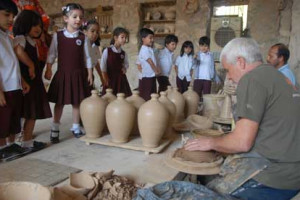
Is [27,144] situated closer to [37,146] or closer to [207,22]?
[37,146]

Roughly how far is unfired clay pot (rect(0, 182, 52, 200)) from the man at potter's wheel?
1011mm

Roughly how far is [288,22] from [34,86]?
17.0 ft

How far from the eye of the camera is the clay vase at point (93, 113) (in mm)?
2416

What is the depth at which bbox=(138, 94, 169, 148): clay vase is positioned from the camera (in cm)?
221

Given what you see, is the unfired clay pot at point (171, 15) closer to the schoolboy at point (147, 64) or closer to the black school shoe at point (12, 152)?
the schoolboy at point (147, 64)

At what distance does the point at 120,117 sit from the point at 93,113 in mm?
283

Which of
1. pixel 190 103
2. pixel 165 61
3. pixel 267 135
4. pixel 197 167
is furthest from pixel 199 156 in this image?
pixel 165 61

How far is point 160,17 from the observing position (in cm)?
725

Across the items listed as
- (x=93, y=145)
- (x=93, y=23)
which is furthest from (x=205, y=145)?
(x=93, y=23)

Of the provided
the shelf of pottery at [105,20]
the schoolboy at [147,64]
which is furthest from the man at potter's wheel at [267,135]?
the shelf of pottery at [105,20]

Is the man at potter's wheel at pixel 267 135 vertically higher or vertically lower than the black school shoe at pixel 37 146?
higher

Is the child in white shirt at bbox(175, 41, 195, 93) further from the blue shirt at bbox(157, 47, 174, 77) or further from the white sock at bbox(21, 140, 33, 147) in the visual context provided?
the white sock at bbox(21, 140, 33, 147)

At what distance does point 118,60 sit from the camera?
3.88 m

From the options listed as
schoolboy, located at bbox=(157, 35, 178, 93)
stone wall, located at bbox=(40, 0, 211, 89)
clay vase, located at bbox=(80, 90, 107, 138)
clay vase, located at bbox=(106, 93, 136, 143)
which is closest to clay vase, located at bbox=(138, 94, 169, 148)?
clay vase, located at bbox=(106, 93, 136, 143)
